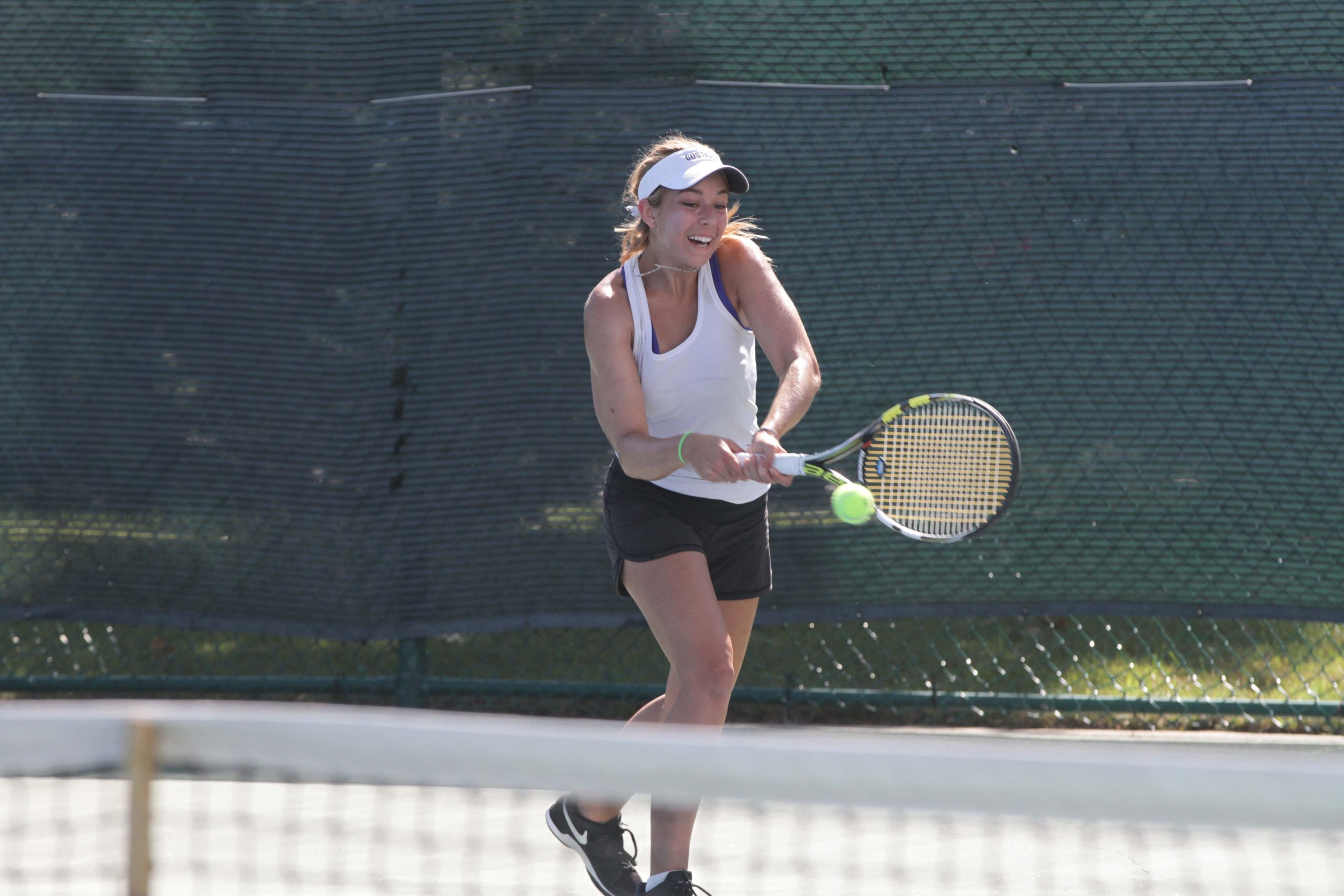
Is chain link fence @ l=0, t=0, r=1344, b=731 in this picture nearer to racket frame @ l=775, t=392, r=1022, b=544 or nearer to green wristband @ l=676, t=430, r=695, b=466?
racket frame @ l=775, t=392, r=1022, b=544

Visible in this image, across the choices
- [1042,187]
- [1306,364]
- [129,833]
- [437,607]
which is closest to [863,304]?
[1042,187]

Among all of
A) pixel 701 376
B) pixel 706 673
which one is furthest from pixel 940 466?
pixel 706 673

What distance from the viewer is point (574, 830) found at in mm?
3035

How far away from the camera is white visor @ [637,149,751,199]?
285 centimetres

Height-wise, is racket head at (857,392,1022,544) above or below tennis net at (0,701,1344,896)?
above

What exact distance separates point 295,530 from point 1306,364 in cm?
295

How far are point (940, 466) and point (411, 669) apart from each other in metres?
2.02

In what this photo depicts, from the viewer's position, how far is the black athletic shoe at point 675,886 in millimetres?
2803

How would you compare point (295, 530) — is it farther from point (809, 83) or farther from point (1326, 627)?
point (1326, 627)

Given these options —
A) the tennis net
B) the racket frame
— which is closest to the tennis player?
the racket frame

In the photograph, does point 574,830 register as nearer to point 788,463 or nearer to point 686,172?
point 788,463

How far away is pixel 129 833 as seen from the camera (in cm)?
179

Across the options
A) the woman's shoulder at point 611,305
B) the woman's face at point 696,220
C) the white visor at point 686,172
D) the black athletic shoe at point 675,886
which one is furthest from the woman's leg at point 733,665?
the white visor at point 686,172

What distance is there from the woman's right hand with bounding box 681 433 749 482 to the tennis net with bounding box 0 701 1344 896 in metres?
0.56
